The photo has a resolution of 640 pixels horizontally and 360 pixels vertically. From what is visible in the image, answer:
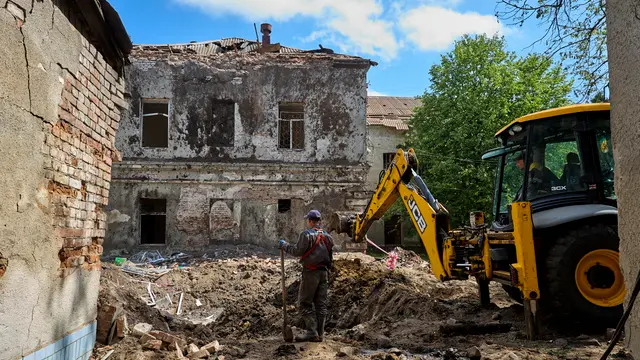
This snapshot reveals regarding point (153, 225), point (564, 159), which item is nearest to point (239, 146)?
point (153, 225)

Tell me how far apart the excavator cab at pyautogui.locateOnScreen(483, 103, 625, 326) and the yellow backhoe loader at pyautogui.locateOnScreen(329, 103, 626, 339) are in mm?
11

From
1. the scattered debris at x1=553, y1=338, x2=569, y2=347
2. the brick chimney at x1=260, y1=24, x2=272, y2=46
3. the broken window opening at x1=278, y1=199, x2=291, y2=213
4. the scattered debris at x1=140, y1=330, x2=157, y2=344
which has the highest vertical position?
the brick chimney at x1=260, y1=24, x2=272, y2=46

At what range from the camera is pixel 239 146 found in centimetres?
1628

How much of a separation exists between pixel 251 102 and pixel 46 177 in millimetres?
12782

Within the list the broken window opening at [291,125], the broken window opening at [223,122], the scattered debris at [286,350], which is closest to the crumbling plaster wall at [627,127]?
the scattered debris at [286,350]

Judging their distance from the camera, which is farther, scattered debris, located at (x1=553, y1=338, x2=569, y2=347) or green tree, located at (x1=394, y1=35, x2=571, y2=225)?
green tree, located at (x1=394, y1=35, x2=571, y2=225)

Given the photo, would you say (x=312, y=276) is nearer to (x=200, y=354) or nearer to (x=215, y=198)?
(x=200, y=354)

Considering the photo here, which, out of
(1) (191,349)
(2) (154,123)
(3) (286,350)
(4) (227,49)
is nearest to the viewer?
(1) (191,349)

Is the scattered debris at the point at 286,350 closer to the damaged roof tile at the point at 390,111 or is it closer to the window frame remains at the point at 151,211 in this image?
the window frame remains at the point at 151,211

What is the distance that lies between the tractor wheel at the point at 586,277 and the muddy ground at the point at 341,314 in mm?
313

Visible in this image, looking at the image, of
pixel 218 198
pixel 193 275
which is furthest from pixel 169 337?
pixel 218 198

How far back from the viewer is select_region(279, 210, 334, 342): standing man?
6.55 meters

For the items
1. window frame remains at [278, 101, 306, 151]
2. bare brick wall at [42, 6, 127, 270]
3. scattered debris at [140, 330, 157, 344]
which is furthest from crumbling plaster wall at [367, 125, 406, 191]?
scattered debris at [140, 330, 157, 344]

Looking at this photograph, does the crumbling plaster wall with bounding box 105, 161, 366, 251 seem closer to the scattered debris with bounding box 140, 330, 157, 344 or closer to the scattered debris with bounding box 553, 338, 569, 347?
the scattered debris with bounding box 140, 330, 157, 344
